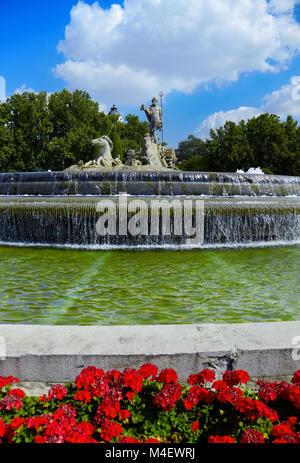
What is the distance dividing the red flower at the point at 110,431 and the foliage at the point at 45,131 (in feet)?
122

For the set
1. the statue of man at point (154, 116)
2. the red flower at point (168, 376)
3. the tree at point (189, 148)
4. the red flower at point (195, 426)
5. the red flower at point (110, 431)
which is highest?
the tree at point (189, 148)

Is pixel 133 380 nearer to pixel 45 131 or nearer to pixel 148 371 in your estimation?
Result: pixel 148 371

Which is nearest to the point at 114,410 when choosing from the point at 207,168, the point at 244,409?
the point at 244,409

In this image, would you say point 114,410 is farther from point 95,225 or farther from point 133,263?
point 95,225

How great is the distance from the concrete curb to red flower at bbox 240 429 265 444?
0.52m

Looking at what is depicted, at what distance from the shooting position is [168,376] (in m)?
1.88

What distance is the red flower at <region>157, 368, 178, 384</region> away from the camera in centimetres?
188

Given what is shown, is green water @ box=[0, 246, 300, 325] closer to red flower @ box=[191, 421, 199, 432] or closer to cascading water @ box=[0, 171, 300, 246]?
cascading water @ box=[0, 171, 300, 246]

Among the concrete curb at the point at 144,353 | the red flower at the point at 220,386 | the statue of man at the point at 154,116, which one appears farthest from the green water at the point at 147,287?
the statue of man at the point at 154,116

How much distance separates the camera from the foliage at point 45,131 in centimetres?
3731

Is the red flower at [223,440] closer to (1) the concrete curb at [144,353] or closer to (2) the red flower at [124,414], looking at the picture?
(2) the red flower at [124,414]

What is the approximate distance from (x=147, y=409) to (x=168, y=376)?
0.21 meters

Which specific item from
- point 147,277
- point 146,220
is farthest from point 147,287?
point 146,220

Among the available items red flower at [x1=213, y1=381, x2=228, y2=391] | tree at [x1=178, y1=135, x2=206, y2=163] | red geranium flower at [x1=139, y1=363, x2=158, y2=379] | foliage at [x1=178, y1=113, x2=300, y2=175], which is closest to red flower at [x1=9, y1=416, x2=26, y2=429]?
red geranium flower at [x1=139, y1=363, x2=158, y2=379]
